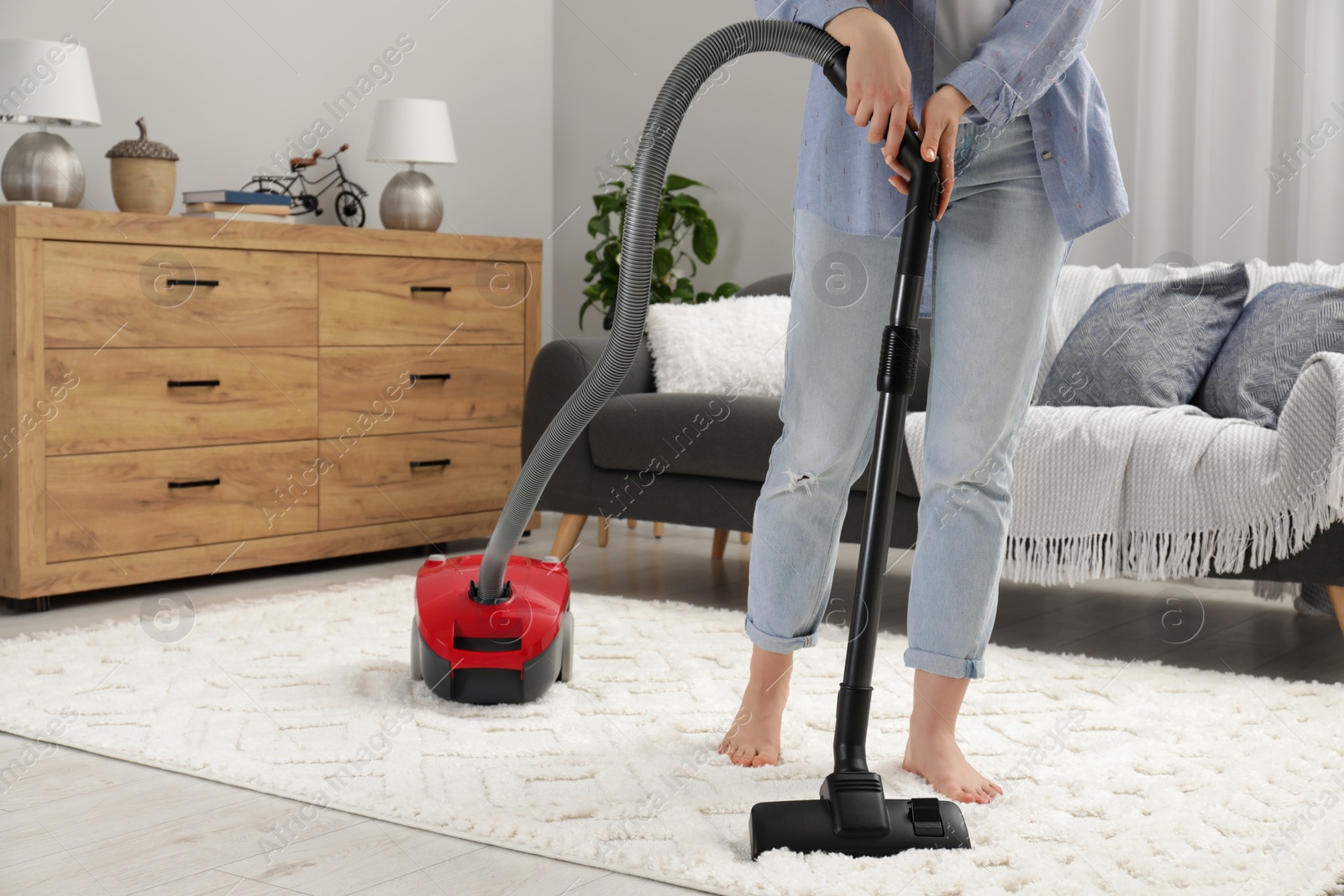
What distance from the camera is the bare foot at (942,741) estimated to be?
131 cm

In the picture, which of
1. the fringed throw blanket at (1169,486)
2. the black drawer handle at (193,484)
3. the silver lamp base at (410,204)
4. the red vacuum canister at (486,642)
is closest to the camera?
the red vacuum canister at (486,642)

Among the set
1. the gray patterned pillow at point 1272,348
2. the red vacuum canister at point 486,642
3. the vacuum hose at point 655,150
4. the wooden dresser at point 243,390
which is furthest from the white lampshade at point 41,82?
the gray patterned pillow at point 1272,348

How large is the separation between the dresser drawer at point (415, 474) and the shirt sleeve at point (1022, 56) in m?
2.07

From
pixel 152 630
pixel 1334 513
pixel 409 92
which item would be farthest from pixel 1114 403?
pixel 409 92

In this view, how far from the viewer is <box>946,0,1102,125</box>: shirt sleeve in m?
1.15

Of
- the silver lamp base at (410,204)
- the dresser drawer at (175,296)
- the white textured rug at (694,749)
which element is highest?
the silver lamp base at (410,204)

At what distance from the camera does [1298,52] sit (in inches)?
118

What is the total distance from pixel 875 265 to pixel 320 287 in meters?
1.87

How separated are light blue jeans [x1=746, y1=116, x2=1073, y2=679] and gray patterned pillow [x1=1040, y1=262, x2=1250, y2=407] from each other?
1265 mm

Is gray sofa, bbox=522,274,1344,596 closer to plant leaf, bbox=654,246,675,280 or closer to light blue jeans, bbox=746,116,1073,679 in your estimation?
light blue jeans, bbox=746,116,1073,679

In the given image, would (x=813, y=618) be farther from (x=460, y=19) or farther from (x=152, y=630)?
(x=460, y=19)

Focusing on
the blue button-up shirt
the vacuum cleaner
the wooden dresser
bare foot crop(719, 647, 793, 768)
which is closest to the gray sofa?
the wooden dresser

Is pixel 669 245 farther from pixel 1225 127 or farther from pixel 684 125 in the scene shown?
pixel 1225 127

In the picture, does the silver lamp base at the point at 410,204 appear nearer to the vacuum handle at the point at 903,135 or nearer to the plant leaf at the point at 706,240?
the plant leaf at the point at 706,240
